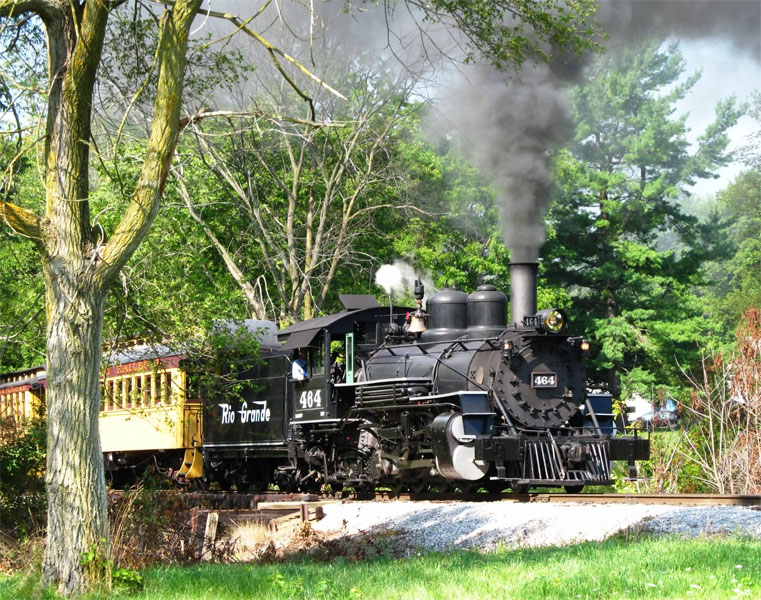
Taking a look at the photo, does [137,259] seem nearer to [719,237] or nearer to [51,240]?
[51,240]

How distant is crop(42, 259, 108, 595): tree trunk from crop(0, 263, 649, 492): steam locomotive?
4.91 m

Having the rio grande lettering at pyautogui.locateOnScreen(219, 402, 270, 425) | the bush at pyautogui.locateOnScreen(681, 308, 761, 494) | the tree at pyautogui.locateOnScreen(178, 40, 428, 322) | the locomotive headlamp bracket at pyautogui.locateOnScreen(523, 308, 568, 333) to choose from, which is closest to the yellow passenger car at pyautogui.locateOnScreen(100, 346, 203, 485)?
the rio grande lettering at pyautogui.locateOnScreen(219, 402, 270, 425)

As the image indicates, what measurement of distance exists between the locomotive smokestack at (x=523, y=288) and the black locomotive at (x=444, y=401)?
0.02m

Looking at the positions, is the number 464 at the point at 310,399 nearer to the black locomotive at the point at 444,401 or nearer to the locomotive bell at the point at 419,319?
the black locomotive at the point at 444,401

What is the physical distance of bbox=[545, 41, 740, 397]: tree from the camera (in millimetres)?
35406

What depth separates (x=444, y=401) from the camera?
1455 cm

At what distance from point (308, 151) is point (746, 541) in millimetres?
24142

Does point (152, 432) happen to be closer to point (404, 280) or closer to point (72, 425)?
point (404, 280)

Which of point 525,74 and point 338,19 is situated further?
point 338,19

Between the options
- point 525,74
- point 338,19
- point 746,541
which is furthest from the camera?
point 338,19

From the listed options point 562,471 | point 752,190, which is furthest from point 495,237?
point 752,190

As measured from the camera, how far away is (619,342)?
116ft

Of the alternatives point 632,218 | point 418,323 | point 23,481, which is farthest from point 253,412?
point 632,218

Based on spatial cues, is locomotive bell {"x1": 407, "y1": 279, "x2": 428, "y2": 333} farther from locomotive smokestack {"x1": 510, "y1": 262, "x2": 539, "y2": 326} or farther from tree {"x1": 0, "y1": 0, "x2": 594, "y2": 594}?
tree {"x1": 0, "y1": 0, "x2": 594, "y2": 594}
